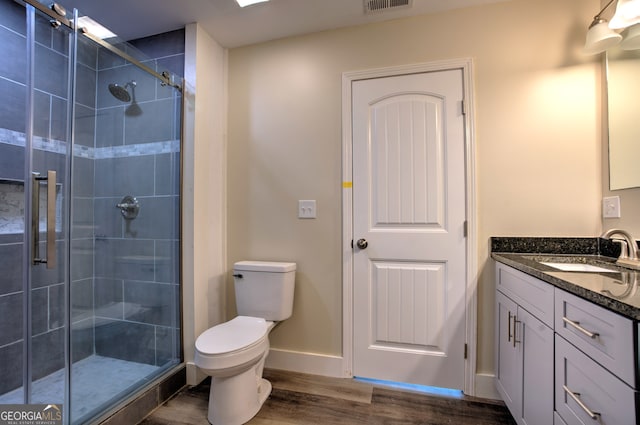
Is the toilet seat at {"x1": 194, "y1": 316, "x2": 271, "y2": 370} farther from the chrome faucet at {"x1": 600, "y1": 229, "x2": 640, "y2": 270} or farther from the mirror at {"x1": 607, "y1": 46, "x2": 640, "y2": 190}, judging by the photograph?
the mirror at {"x1": 607, "y1": 46, "x2": 640, "y2": 190}

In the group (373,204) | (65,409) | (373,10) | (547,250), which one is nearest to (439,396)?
(547,250)

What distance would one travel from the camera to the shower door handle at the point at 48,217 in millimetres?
1256

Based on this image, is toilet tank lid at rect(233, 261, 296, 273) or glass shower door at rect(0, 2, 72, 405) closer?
glass shower door at rect(0, 2, 72, 405)

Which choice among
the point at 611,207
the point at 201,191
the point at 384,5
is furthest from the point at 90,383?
the point at 611,207

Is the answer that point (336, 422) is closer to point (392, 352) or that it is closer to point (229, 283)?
point (392, 352)

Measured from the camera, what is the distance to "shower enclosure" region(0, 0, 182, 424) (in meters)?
1.36

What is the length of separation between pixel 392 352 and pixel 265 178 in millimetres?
1494

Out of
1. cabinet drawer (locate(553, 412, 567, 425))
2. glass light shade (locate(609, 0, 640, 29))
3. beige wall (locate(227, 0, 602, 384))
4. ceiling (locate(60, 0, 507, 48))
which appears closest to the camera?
cabinet drawer (locate(553, 412, 567, 425))

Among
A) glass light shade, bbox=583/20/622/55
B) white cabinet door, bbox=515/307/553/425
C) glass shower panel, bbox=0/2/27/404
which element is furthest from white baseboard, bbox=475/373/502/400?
glass shower panel, bbox=0/2/27/404

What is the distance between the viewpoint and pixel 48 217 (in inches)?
49.5

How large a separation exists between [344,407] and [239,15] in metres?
2.53

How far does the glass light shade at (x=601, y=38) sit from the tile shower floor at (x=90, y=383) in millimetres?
3125

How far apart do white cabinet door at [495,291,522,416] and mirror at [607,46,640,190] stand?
0.87m

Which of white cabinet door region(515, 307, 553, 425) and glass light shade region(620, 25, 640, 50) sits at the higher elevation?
glass light shade region(620, 25, 640, 50)
